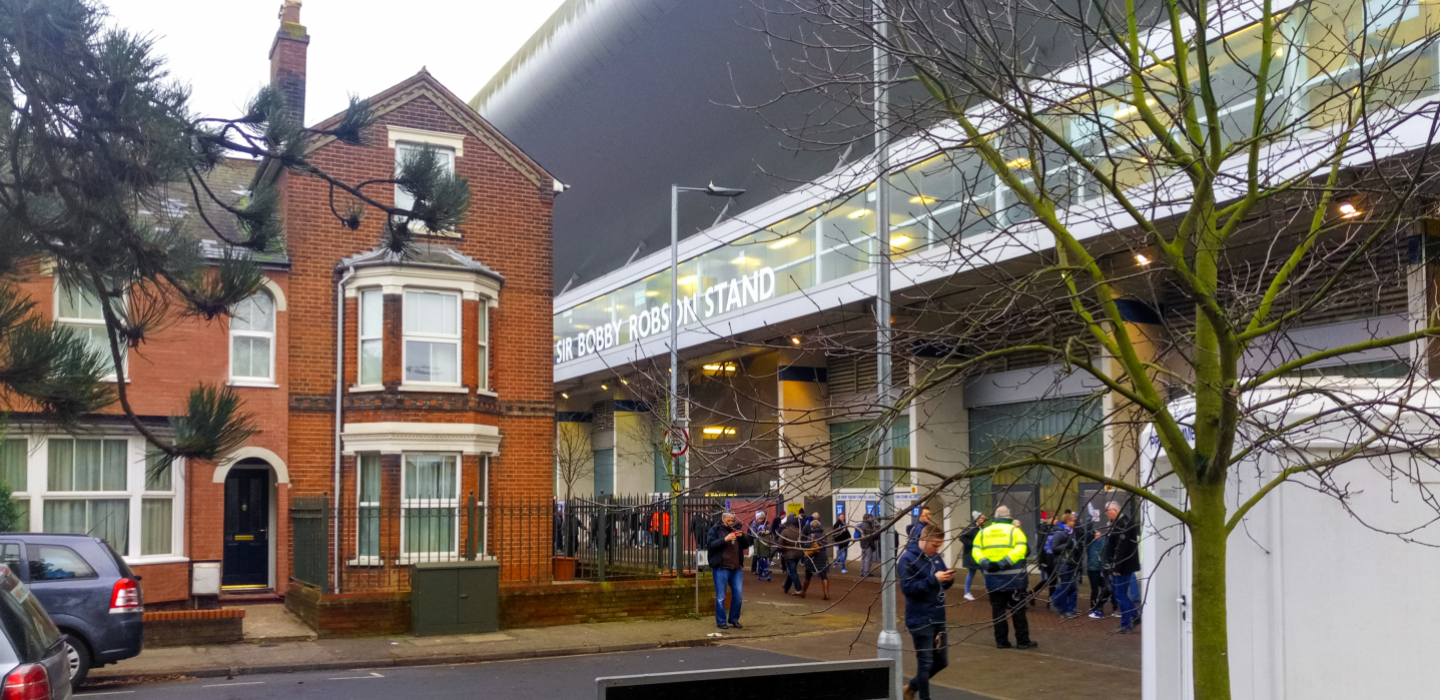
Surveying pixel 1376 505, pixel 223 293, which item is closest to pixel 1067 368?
pixel 1376 505

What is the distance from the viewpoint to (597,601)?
18.5m

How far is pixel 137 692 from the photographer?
1264cm

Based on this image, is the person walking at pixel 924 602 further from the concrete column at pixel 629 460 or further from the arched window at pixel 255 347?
the concrete column at pixel 629 460

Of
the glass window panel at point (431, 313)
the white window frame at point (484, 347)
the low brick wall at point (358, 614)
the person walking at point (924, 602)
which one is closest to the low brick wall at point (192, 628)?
the low brick wall at point (358, 614)

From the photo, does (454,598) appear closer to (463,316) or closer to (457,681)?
(457,681)

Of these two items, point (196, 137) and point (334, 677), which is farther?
point (334, 677)

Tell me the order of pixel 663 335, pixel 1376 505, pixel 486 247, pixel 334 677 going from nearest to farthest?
pixel 1376 505 < pixel 334 677 < pixel 486 247 < pixel 663 335

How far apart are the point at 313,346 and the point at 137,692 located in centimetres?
1026

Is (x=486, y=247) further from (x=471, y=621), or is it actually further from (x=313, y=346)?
(x=471, y=621)

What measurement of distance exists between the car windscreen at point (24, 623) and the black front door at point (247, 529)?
1672 centimetres

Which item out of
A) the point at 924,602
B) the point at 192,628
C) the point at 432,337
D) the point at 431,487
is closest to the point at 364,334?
the point at 432,337

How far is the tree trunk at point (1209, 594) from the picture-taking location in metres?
5.66

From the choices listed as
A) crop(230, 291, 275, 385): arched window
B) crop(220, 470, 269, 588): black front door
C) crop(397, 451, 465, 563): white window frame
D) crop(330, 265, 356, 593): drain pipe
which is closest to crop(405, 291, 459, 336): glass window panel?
crop(330, 265, 356, 593): drain pipe

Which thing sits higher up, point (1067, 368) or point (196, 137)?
point (196, 137)
